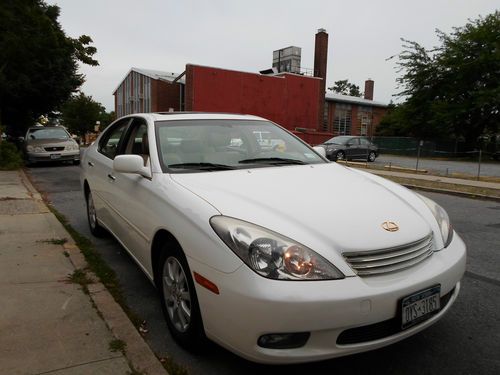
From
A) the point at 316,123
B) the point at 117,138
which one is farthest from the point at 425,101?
the point at 117,138

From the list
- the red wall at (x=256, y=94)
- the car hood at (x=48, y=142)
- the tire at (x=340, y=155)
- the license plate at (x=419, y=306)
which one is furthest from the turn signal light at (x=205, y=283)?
the red wall at (x=256, y=94)

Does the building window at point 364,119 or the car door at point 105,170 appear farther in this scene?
the building window at point 364,119

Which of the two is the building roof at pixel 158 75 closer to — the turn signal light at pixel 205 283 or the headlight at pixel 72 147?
the headlight at pixel 72 147

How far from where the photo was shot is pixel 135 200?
3.54 m

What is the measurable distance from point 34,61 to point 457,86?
2901cm

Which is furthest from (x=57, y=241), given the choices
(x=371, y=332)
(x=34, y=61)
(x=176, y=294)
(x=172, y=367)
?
(x=34, y=61)

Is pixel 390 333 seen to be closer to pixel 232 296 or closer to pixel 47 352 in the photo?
pixel 232 296

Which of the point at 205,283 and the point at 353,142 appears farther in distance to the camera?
the point at 353,142

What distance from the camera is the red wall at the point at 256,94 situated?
34.2 m

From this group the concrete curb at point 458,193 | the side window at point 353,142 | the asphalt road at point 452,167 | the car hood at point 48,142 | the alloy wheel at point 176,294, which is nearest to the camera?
the alloy wheel at point 176,294

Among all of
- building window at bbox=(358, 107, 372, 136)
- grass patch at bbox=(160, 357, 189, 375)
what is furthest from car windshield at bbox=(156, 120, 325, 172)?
building window at bbox=(358, 107, 372, 136)

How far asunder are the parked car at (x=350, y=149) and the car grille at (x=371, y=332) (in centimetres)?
2085

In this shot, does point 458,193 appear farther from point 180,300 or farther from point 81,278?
point 180,300

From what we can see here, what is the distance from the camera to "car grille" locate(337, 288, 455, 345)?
2279mm
